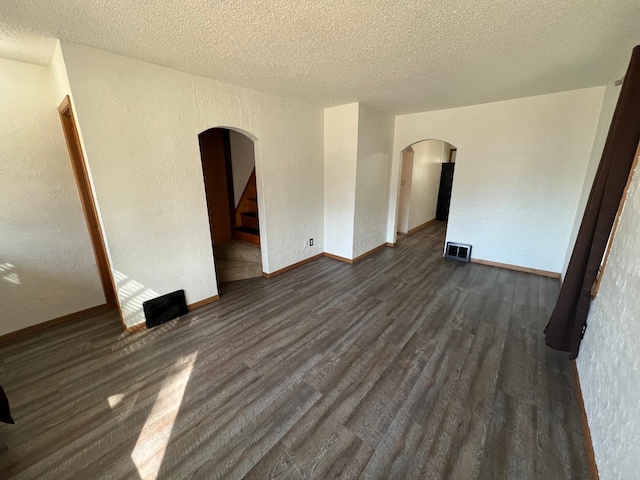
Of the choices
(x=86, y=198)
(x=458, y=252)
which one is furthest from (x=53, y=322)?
(x=458, y=252)

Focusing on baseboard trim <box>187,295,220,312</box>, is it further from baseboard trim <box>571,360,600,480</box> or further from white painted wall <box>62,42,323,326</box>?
baseboard trim <box>571,360,600,480</box>

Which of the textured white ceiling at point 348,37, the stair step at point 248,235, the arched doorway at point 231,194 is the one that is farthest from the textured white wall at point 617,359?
the stair step at point 248,235

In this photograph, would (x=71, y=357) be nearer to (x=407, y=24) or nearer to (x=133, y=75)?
(x=133, y=75)

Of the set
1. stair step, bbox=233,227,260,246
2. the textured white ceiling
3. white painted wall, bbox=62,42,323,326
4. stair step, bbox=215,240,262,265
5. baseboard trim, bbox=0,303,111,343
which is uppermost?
the textured white ceiling

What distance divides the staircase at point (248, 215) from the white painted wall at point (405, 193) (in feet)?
10.3

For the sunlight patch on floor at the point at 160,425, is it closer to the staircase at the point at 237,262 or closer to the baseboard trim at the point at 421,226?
the staircase at the point at 237,262

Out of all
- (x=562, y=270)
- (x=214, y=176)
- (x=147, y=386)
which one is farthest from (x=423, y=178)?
(x=147, y=386)

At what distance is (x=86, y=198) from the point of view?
2631 millimetres

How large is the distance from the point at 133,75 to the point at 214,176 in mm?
2210

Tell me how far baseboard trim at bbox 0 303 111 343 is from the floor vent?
78 cm

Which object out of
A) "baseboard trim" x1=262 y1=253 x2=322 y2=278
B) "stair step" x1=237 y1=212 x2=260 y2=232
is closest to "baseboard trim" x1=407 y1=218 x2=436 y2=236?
"baseboard trim" x1=262 y1=253 x2=322 y2=278

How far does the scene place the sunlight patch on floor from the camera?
134 centimetres

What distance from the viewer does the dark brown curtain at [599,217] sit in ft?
5.17

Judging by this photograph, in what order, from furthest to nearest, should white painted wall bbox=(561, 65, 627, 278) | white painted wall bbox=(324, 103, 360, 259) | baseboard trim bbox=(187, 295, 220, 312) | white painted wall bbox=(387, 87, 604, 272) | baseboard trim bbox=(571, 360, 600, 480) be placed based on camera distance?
white painted wall bbox=(324, 103, 360, 259)
white painted wall bbox=(387, 87, 604, 272)
baseboard trim bbox=(187, 295, 220, 312)
white painted wall bbox=(561, 65, 627, 278)
baseboard trim bbox=(571, 360, 600, 480)
